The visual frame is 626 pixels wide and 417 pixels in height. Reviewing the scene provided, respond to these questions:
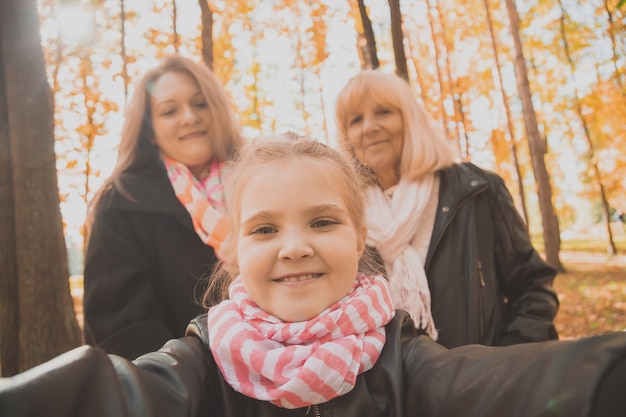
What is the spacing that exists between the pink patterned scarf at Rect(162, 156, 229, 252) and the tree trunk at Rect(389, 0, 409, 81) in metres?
1.91

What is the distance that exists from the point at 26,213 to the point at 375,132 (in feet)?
10.5

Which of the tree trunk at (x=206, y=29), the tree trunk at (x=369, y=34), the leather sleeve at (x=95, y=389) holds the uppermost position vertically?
the tree trunk at (x=206, y=29)

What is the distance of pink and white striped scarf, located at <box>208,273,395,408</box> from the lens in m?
1.12

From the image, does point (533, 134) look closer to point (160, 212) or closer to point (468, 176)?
point (468, 176)

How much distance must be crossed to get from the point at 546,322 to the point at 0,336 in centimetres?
429

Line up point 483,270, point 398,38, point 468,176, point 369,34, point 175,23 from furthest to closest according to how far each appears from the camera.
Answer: point 175,23 → point 398,38 → point 369,34 → point 468,176 → point 483,270

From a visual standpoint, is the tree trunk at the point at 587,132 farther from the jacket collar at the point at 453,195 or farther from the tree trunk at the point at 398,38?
the jacket collar at the point at 453,195

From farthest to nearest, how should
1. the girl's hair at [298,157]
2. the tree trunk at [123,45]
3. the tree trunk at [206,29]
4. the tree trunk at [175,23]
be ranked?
the tree trunk at [123,45], the tree trunk at [175,23], the tree trunk at [206,29], the girl's hair at [298,157]

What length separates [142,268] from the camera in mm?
2066

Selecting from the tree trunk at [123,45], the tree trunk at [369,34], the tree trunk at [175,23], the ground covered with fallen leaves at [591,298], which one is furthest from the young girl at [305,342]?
the tree trunk at [123,45]

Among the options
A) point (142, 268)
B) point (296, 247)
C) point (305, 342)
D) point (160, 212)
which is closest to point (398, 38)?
point (160, 212)

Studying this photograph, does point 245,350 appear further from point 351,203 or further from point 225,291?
point 225,291

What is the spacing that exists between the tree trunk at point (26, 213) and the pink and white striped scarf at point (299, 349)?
125 inches

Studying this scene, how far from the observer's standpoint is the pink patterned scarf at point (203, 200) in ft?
7.16
